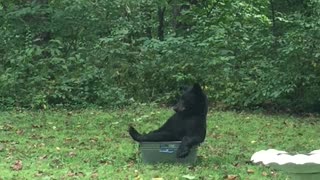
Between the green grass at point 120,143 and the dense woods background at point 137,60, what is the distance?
0.92 metres

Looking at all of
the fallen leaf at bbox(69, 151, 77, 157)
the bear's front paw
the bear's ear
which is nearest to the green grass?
the fallen leaf at bbox(69, 151, 77, 157)

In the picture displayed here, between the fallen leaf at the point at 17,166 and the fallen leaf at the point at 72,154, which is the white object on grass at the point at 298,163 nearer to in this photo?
the fallen leaf at the point at 17,166

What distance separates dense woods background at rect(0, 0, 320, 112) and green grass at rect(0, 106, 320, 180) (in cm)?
92

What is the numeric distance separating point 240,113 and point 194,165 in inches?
217

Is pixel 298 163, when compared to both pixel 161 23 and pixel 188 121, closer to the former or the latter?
pixel 188 121

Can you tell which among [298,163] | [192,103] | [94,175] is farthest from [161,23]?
[298,163]

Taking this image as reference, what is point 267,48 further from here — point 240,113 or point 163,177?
point 163,177

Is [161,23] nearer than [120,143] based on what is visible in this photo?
No

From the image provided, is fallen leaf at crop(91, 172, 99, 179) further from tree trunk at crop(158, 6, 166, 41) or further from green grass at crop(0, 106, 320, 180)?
tree trunk at crop(158, 6, 166, 41)

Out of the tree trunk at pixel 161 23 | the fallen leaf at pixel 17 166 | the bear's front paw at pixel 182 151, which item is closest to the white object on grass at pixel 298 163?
the bear's front paw at pixel 182 151

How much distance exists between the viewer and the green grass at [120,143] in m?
6.70

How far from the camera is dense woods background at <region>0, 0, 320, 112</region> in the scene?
1262cm

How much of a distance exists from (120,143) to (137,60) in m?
5.79

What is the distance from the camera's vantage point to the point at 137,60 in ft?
47.1
